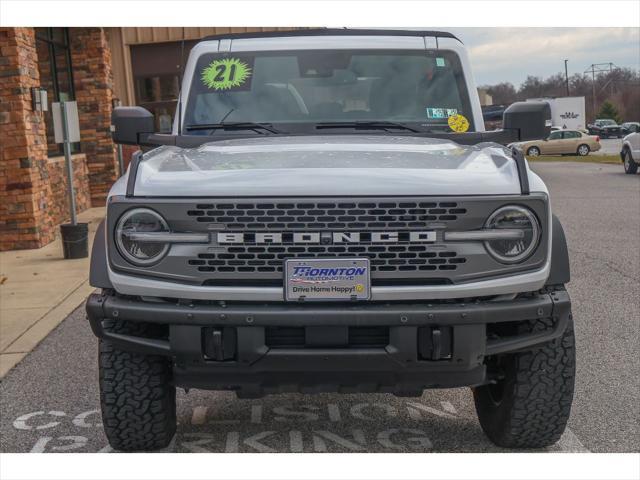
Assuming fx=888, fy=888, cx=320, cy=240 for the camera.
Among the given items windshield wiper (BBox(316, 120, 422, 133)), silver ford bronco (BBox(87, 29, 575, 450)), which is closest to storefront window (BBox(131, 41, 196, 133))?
windshield wiper (BBox(316, 120, 422, 133))

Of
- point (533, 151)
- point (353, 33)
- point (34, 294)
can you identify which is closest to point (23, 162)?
point (34, 294)

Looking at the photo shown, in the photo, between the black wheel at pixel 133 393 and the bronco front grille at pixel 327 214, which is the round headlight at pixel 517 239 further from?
the black wheel at pixel 133 393

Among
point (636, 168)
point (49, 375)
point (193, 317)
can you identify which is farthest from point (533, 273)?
point (636, 168)

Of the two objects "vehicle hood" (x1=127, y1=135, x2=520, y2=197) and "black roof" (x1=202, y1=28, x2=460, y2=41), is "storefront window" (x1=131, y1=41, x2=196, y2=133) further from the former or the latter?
"vehicle hood" (x1=127, y1=135, x2=520, y2=197)

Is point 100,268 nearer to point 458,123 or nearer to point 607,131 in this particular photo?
point 458,123

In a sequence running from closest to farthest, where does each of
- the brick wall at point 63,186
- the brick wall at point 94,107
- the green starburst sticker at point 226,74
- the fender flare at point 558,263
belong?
the fender flare at point 558,263, the green starburst sticker at point 226,74, the brick wall at point 63,186, the brick wall at point 94,107

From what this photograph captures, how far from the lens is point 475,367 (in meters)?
3.46

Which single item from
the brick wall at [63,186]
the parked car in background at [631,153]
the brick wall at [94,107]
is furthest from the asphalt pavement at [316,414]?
the parked car in background at [631,153]

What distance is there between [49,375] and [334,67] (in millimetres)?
2676

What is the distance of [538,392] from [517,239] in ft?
2.41

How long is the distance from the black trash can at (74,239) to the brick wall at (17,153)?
118cm

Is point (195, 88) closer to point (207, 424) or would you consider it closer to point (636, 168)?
point (207, 424)

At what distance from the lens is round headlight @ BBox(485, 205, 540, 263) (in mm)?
3404

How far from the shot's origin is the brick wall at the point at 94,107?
Answer: 17141 millimetres
